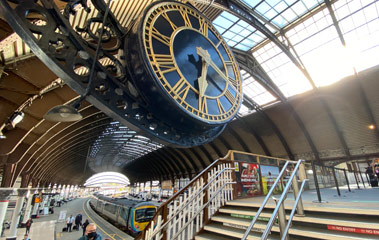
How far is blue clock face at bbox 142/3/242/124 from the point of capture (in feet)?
9.54

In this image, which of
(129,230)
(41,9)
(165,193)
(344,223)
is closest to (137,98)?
(41,9)

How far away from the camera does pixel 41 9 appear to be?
2.23 m

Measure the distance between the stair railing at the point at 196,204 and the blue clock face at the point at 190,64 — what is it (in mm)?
2553

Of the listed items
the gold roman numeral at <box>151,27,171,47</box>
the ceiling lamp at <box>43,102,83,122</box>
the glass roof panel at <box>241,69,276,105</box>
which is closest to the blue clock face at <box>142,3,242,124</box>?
the gold roman numeral at <box>151,27,171,47</box>

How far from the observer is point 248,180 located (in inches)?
276

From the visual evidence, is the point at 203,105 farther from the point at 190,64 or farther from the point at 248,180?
the point at 248,180

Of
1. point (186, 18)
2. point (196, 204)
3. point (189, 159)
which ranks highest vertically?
point (189, 159)

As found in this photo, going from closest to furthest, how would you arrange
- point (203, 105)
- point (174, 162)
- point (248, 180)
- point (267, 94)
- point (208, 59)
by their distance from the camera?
point (203, 105), point (208, 59), point (248, 180), point (267, 94), point (174, 162)

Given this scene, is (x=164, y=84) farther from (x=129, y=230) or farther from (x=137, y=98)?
(x=129, y=230)

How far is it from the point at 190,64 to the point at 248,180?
533cm

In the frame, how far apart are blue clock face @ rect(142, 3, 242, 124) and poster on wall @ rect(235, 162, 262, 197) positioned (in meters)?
3.64

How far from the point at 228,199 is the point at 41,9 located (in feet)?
19.4

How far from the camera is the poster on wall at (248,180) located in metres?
6.55

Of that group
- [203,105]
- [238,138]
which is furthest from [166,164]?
[203,105]
